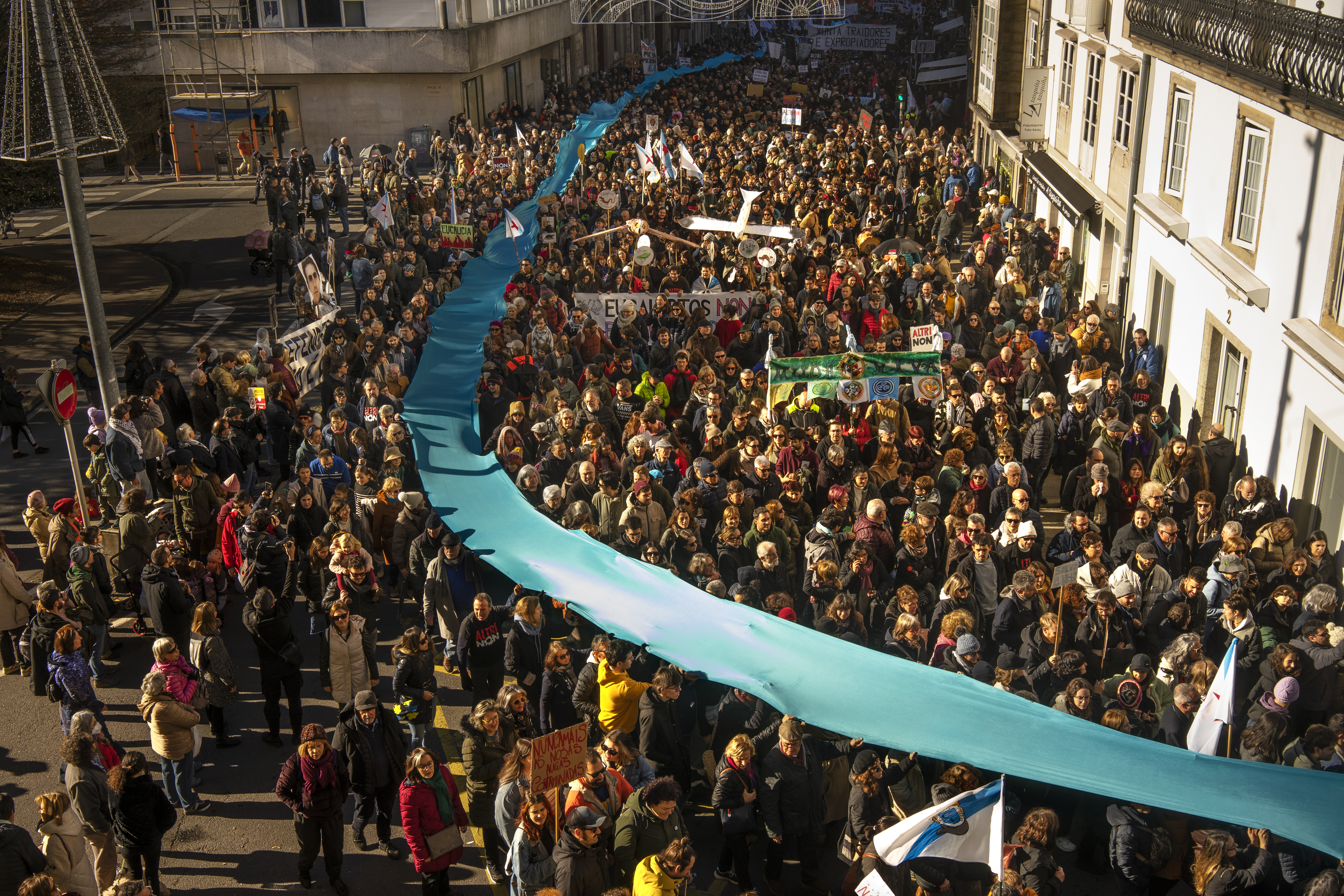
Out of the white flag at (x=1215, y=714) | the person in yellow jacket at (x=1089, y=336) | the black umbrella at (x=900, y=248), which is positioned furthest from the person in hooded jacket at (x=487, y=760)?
the black umbrella at (x=900, y=248)

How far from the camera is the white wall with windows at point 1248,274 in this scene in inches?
447

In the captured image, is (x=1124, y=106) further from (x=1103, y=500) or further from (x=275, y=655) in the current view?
(x=275, y=655)

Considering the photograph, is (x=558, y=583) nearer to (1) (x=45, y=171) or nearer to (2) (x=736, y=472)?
(2) (x=736, y=472)

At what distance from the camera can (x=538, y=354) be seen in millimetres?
15117

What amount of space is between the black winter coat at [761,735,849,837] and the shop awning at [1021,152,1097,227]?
49.6ft

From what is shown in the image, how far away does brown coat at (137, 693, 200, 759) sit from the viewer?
8.21m

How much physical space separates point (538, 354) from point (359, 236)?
1455 centimetres

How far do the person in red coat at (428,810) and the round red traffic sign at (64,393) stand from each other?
23.2 ft

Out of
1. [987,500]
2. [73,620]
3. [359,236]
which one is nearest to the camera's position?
[73,620]

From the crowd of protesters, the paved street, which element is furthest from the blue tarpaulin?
the crowd of protesters

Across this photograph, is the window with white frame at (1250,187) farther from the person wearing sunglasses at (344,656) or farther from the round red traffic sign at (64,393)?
the round red traffic sign at (64,393)

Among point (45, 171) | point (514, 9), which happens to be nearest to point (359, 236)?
point (45, 171)

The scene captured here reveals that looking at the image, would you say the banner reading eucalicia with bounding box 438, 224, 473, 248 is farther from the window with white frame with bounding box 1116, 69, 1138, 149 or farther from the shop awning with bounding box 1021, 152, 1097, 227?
the window with white frame with bounding box 1116, 69, 1138, 149

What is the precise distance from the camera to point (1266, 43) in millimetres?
11953
